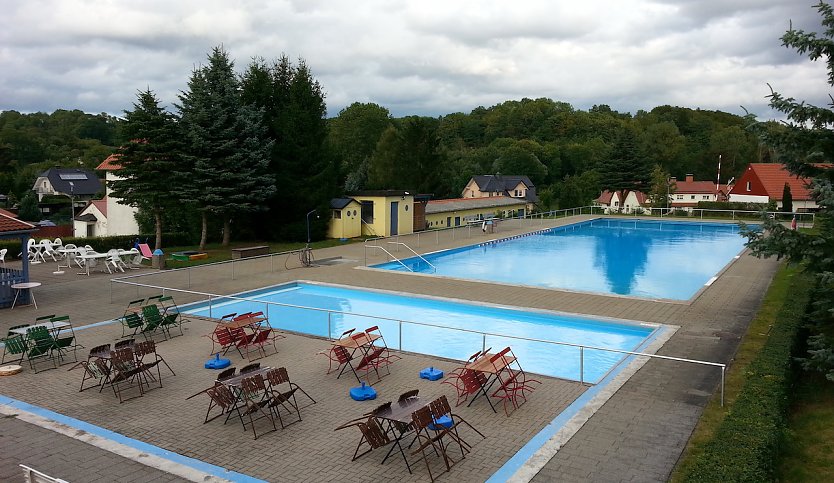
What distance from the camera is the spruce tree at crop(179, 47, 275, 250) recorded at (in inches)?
1163

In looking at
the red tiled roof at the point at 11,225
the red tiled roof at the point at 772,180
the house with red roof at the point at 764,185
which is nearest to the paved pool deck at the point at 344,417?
the red tiled roof at the point at 11,225

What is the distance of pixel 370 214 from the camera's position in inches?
1487

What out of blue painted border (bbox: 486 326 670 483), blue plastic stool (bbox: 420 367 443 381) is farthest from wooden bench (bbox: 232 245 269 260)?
blue painted border (bbox: 486 326 670 483)

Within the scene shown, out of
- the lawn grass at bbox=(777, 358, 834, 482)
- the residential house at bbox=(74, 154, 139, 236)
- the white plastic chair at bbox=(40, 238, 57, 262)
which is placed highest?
the residential house at bbox=(74, 154, 139, 236)

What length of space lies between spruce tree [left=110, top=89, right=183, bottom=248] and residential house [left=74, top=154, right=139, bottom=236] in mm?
9615

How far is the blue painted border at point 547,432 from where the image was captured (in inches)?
295

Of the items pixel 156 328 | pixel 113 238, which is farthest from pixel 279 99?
pixel 156 328

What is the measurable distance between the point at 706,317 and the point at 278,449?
40.8ft

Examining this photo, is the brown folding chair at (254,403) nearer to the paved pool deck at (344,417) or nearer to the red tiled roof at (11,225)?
the paved pool deck at (344,417)

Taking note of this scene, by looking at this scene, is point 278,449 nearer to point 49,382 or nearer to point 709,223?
point 49,382

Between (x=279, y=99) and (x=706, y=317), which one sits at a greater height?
(x=279, y=99)

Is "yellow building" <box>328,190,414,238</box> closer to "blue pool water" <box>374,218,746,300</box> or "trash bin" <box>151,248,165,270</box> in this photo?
"blue pool water" <box>374,218,746,300</box>

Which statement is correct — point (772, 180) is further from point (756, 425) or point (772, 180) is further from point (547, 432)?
point (547, 432)

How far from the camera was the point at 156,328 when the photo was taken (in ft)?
47.9
